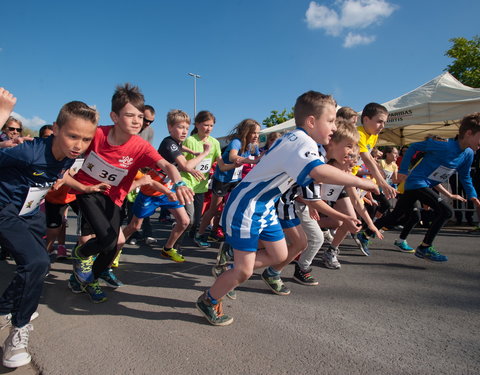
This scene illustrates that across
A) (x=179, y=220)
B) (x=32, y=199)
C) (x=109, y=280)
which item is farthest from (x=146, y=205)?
(x=32, y=199)

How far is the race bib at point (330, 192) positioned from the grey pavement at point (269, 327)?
0.87m

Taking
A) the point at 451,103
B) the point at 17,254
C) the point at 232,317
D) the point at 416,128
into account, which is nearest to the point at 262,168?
the point at 232,317

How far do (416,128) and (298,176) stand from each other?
12323mm

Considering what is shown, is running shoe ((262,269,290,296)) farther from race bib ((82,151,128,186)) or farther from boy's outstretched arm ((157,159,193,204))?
race bib ((82,151,128,186))

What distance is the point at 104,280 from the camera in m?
3.12

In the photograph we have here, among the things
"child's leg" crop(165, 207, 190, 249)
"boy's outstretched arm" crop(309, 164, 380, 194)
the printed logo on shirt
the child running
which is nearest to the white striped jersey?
the child running

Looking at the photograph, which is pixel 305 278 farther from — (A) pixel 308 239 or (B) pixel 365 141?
(B) pixel 365 141

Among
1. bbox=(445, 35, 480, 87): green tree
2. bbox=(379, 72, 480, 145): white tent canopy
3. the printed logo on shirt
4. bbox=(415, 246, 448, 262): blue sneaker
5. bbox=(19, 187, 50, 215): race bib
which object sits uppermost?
bbox=(445, 35, 480, 87): green tree

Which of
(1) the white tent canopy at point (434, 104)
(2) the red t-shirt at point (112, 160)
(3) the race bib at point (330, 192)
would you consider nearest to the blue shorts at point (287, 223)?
(3) the race bib at point (330, 192)

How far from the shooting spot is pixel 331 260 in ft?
12.8

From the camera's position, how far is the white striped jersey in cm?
211

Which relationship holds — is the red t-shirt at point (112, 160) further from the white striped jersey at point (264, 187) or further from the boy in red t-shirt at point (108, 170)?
the white striped jersey at point (264, 187)

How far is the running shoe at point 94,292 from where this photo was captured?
273 cm

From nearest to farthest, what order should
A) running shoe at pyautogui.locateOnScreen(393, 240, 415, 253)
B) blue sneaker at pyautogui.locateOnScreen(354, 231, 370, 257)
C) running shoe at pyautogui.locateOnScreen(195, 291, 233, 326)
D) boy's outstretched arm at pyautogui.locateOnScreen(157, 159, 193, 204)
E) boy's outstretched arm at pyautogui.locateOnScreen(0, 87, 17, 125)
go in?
boy's outstretched arm at pyautogui.locateOnScreen(0, 87, 17, 125) → running shoe at pyautogui.locateOnScreen(195, 291, 233, 326) → boy's outstretched arm at pyautogui.locateOnScreen(157, 159, 193, 204) → blue sneaker at pyautogui.locateOnScreen(354, 231, 370, 257) → running shoe at pyautogui.locateOnScreen(393, 240, 415, 253)
